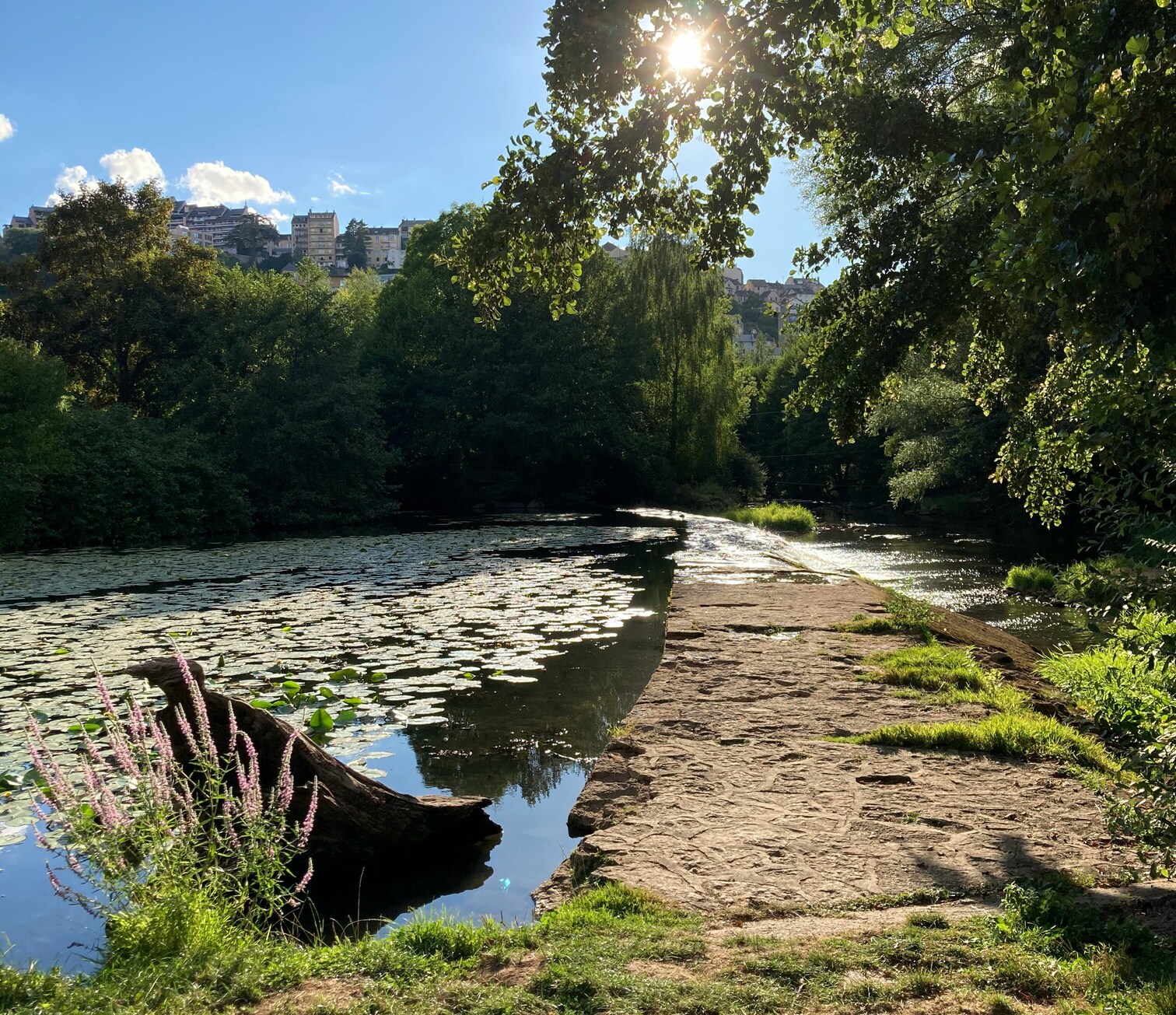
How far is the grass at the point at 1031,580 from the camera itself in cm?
1557

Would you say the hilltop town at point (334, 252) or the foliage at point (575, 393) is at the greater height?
the hilltop town at point (334, 252)

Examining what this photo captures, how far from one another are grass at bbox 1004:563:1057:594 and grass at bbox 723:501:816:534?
12.6 meters

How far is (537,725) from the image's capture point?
7605 millimetres

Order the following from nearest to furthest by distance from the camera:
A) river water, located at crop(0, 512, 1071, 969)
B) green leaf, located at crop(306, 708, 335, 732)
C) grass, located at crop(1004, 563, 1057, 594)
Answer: river water, located at crop(0, 512, 1071, 969) → green leaf, located at crop(306, 708, 335, 732) → grass, located at crop(1004, 563, 1057, 594)

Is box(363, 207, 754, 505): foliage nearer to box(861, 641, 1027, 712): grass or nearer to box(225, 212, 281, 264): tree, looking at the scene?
box(861, 641, 1027, 712): grass

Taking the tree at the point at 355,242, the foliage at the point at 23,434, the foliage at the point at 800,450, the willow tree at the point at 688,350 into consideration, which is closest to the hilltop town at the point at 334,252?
the tree at the point at 355,242

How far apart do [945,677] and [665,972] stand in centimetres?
545

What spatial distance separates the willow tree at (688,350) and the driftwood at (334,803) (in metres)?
33.5

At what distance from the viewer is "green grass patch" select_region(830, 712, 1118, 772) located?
5977 mm

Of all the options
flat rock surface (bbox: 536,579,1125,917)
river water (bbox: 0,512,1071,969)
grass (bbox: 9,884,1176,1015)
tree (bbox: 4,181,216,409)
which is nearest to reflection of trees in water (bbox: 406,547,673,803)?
river water (bbox: 0,512,1071,969)

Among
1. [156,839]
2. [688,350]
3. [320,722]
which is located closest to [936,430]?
[688,350]

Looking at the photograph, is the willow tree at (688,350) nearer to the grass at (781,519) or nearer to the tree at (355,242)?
the grass at (781,519)

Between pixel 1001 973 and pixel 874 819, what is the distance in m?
1.87

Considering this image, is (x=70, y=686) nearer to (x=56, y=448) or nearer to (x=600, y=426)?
(x=56, y=448)
